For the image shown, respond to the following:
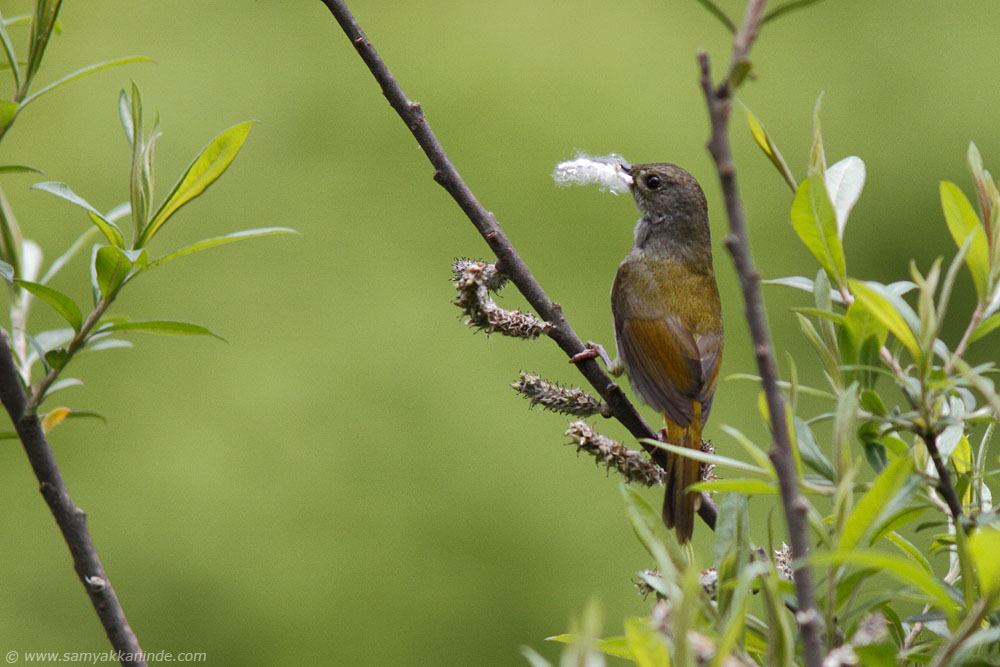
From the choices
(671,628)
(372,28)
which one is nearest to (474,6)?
(372,28)

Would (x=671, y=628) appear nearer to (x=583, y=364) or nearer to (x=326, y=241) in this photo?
(x=583, y=364)

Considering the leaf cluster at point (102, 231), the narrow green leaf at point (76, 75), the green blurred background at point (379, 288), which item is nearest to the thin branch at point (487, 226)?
the leaf cluster at point (102, 231)

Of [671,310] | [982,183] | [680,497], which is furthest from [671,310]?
[982,183]

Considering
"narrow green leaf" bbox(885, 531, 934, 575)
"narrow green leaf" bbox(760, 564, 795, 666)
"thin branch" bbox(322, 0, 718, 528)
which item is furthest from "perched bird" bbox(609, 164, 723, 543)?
"narrow green leaf" bbox(760, 564, 795, 666)

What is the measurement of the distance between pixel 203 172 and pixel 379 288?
2116mm

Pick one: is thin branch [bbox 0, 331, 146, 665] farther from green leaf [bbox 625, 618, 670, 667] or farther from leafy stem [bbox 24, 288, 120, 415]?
green leaf [bbox 625, 618, 670, 667]

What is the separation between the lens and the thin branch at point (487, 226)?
0.83 m

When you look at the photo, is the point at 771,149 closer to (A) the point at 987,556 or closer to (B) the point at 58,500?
(A) the point at 987,556

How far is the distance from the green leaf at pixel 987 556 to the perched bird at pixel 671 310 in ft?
2.71

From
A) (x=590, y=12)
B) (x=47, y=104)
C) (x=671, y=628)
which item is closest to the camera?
(x=671, y=628)

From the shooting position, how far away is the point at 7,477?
283 centimetres

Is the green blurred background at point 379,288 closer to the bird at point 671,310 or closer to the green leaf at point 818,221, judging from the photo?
the bird at point 671,310

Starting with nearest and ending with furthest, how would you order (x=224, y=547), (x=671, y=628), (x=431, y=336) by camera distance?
(x=671, y=628)
(x=224, y=547)
(x=431, y=336)

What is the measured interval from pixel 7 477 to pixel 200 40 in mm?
1518
